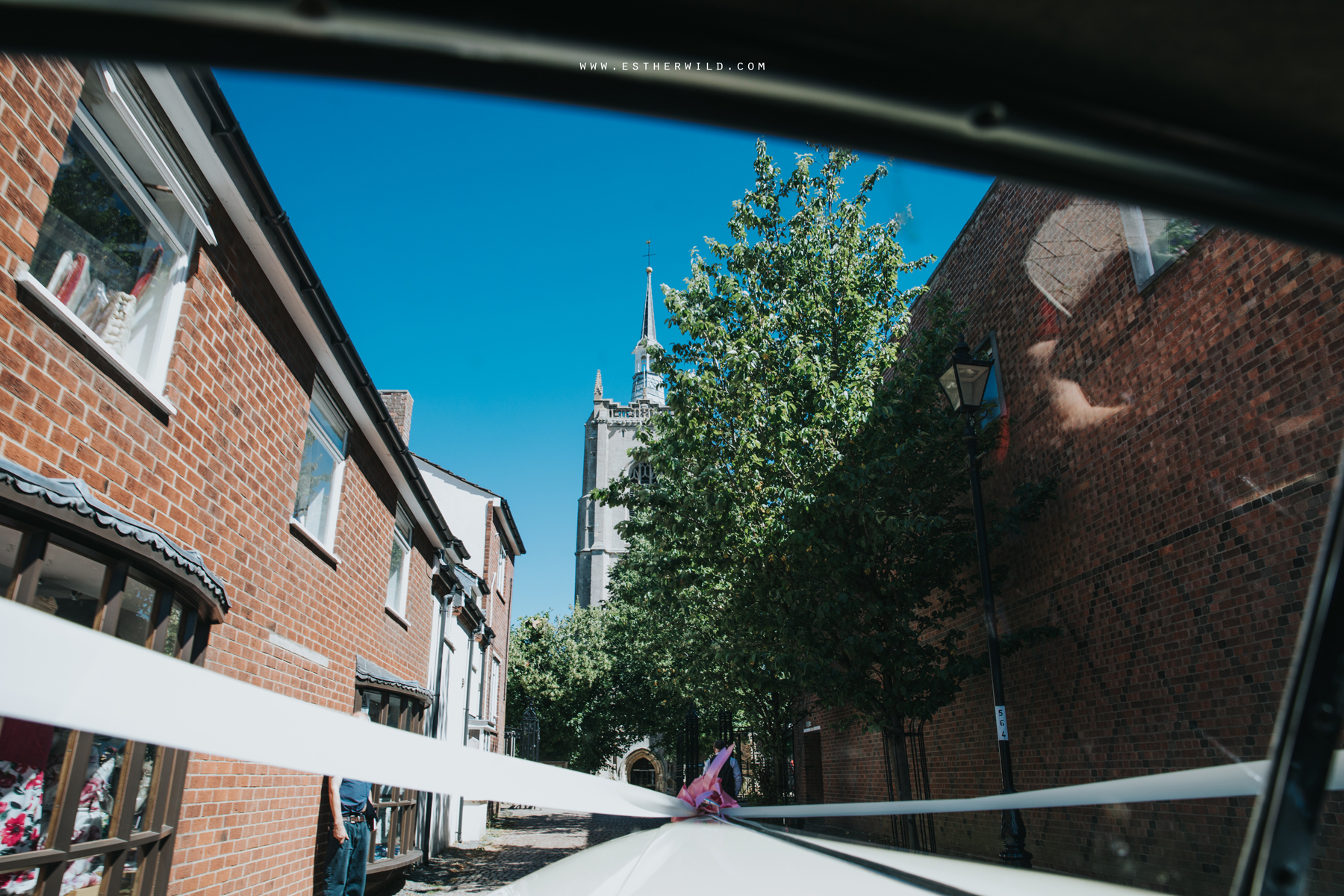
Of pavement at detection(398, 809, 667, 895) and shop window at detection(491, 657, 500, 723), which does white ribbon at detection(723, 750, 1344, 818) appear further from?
shop window at detection(491, 657, 500, 723)

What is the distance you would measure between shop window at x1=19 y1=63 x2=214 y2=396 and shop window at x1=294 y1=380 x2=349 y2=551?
2512 millimetres

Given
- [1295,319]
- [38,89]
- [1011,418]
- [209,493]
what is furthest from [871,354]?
[38,89]

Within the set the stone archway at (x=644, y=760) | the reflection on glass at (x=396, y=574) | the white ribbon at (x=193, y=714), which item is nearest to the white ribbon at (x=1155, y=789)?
→ the white ribbon at (x=193, y=714)

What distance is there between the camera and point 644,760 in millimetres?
57625

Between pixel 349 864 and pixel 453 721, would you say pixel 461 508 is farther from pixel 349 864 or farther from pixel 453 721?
pixel 349 864

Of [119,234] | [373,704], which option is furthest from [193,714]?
[373,704]

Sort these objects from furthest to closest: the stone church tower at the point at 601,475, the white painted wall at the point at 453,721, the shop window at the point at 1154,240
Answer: the stone church tower at the point at 601,475 < the white painted wall at the point at 453,721 < the shop window at the point at 1154,240

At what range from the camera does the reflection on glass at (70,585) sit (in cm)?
386

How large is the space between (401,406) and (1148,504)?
1534 centimetres

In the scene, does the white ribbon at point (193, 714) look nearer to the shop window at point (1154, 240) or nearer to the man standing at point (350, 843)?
the man standing at point (350, 843)

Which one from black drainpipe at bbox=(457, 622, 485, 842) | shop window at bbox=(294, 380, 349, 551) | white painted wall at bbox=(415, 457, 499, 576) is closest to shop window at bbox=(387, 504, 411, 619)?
shop window at bbox=(294, 380, 349, 551)

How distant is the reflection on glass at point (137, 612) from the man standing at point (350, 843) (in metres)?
3.09

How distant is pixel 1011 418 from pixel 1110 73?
34.6 feet

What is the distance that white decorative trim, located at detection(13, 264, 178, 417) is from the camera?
3580mm
